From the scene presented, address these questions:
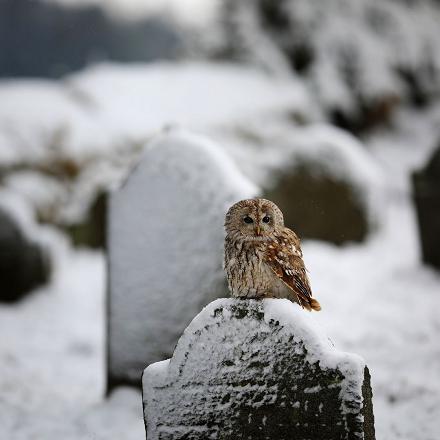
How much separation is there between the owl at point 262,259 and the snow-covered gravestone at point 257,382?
23cm

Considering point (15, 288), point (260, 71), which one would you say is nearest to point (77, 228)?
point (15, 288)

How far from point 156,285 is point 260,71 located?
10.4m

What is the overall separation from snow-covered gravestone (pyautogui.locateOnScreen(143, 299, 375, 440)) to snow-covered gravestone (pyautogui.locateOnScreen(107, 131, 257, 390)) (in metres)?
0.89

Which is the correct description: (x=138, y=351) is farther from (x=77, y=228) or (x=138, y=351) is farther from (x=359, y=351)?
(x=77, y=228)

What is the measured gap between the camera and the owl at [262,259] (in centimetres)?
218

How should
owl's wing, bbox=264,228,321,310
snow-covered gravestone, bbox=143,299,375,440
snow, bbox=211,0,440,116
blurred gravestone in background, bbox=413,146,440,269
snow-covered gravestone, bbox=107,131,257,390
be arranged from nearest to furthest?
snow-covered gravestone, bbox=143,299,375,440 < owl's wing, bbox=264,228,321,310 < snow-covered gravestone, bbox=107,131,257,390 < blurred gravestone in background, bbox=413,146,440,269 < snow, bbox=211,0,440,116

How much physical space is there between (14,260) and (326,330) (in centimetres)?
481

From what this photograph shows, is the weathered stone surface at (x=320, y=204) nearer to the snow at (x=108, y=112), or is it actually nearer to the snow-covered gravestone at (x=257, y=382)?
the snow at (x=108, y=112)

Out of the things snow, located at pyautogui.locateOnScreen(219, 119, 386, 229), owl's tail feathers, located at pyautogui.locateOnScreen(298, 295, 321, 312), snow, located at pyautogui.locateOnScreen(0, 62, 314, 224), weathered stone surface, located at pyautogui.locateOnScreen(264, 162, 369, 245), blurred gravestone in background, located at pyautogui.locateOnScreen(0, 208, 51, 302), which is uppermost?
snow, located at pyautogui.locateOnScreen(0, 62, 314, 224)

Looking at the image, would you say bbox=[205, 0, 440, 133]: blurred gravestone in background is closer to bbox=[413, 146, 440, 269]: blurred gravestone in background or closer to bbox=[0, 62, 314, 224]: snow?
bbox=[0, 62, 314, 224]: snow

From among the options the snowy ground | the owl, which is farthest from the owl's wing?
the snowy ground

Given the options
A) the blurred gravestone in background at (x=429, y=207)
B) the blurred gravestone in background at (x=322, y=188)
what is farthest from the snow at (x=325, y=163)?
the blurred gravestone in background at (x=429, y=207)

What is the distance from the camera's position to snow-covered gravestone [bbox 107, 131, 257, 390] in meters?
2.96

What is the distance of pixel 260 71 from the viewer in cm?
1274
